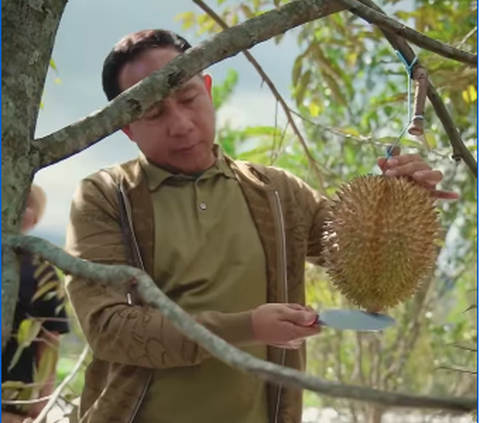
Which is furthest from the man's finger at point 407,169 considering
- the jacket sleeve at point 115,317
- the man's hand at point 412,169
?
the jacket sleeve at point 115,317

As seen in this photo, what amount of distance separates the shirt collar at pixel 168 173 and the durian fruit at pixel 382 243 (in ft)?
0.67

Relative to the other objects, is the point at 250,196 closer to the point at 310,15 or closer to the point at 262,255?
the point at 262,255

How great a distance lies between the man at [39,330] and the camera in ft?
5.31

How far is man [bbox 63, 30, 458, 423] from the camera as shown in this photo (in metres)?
0.85

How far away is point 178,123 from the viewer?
95 cm

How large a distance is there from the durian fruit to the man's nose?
0.22 m

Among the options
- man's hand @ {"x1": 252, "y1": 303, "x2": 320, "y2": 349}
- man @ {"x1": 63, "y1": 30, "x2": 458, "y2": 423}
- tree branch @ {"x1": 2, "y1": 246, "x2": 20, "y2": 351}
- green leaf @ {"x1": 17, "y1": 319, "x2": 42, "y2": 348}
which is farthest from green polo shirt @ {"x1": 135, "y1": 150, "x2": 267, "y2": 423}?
green leaf @ {"x1": 17, "y1": 319, "x2": 42, "y2": 348}

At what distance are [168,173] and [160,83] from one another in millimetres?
397

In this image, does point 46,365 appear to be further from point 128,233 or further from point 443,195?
point 443,195

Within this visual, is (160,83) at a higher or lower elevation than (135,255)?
higher

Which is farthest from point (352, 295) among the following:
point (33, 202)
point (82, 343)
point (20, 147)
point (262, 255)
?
point (33, 202)

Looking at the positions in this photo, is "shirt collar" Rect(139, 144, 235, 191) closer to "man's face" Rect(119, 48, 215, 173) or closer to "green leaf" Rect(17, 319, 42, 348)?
"man's face" Rect(119, 48, 215, 173)

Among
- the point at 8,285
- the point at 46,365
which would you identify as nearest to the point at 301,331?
the point at 8,285

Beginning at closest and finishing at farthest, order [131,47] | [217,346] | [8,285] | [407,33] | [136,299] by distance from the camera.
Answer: [217,346] < [8,285] < [407,33] < [136,299] < [131,47]
